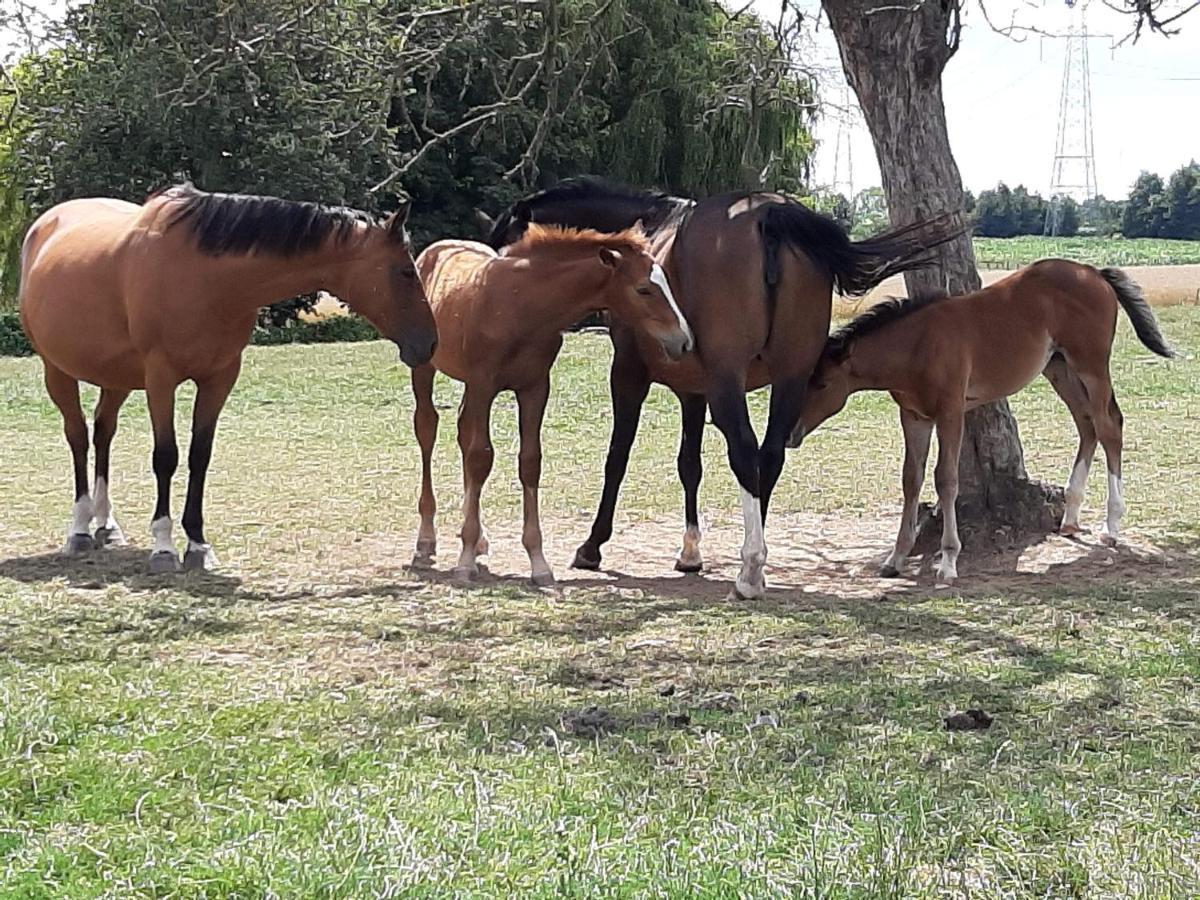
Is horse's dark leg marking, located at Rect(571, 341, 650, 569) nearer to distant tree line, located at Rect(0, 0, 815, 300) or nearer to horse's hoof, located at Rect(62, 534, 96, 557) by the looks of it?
horse's hoof, located at Rect(62, 534, 96, 557)

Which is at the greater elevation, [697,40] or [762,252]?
[697,40]

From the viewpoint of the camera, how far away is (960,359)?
754 cm

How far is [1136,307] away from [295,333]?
75.0 feet

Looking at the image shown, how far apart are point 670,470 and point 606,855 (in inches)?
349

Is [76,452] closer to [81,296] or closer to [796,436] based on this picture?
[81,296]

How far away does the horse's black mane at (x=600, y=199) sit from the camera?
25.4 feet

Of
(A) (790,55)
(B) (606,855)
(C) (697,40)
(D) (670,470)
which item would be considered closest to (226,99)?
(C) (697,40)

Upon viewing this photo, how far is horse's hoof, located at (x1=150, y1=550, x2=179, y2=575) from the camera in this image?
23.8ft

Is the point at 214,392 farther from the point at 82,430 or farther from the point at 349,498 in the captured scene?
the point at 349,498

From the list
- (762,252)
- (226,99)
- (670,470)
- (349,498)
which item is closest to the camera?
(762,252)

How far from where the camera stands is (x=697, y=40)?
29766 mm

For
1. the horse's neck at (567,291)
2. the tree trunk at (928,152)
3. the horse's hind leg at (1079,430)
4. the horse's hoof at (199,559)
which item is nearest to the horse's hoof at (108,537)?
the horse's hoof at (199,559)

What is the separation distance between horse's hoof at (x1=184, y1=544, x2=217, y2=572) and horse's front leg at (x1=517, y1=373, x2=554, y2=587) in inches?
67.7

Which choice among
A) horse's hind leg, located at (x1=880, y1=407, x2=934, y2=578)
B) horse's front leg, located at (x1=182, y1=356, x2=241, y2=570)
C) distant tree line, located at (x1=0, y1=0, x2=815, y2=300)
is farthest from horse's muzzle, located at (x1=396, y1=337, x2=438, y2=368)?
distant tree line, located at (x1=0, y1=0, x2=815, y2=300)
